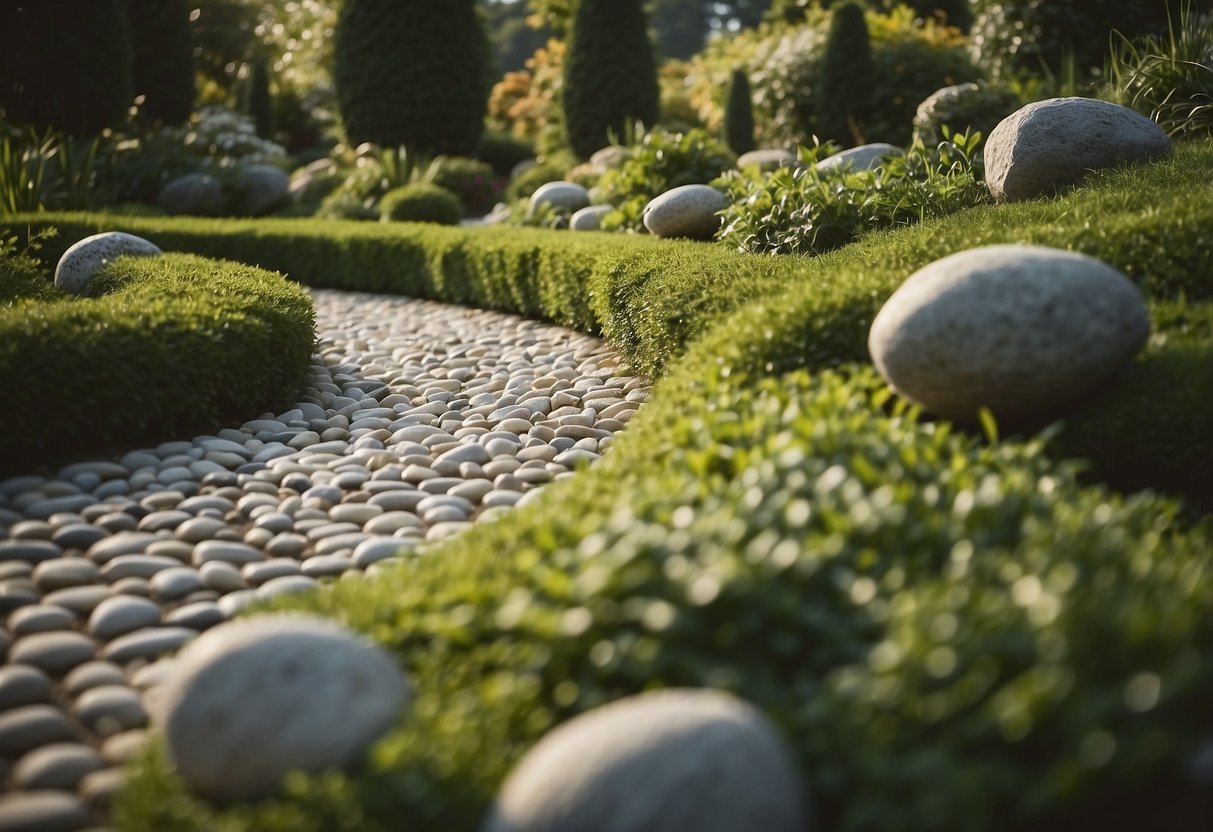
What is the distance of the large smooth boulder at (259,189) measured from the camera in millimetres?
15359

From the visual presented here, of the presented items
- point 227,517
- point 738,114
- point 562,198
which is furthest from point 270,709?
point 738,114

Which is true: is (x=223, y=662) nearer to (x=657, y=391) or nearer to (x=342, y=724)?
(x=342, y=724)

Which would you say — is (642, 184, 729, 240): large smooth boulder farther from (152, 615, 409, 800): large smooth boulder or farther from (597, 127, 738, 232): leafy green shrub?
(152, 615, 409, 800): large smooth boulder

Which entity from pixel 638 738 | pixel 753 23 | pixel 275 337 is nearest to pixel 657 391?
pixel 275 337

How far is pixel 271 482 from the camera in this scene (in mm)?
4258

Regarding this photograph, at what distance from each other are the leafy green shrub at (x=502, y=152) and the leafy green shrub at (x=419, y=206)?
25.7 ft

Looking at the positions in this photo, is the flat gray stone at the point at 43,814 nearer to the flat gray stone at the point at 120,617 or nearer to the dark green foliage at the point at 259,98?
the flat gray stone at the point at 120,617

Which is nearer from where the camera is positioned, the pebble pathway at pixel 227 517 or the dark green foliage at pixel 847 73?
the pebble pathway at pixel 227 517

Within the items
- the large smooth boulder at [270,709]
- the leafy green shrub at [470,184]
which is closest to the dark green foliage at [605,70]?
the leafy green shrub at [470,184]

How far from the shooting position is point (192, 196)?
46.5 feet

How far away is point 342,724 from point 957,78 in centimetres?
1440

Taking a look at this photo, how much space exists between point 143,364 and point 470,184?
1163 cm

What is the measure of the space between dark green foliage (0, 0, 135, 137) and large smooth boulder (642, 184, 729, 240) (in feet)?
33.4

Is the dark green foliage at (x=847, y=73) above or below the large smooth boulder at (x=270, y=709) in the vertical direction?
above
